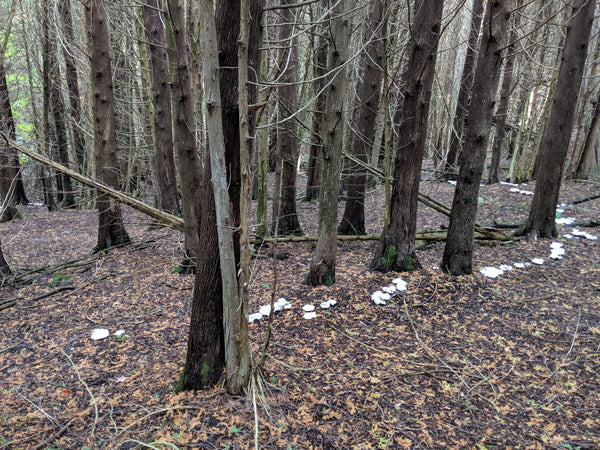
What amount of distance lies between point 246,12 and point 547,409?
379 cm

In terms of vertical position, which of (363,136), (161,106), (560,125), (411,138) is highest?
(161,106)

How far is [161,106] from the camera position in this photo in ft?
25.2

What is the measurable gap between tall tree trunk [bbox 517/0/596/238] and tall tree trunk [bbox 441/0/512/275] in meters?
→ 2.73

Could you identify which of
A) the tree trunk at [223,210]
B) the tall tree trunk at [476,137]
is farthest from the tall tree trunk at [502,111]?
the tree trunk at [223,210]

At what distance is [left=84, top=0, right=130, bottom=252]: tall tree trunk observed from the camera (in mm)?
6180

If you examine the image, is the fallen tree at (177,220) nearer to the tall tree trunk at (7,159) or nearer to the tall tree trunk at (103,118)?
the tall tree trunk at (103,118)

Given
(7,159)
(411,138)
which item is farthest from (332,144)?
(7,159)

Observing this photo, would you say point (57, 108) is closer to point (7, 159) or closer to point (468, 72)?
point (7, 159)

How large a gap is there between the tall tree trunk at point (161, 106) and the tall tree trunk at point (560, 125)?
7233mm

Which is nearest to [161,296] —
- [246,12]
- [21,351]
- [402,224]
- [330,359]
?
[21,351]

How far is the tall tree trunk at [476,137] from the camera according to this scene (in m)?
4.38

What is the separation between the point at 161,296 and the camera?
5.23m

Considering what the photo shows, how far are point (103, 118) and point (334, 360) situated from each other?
236 inches

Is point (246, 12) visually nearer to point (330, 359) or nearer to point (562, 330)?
point (330, 359)
